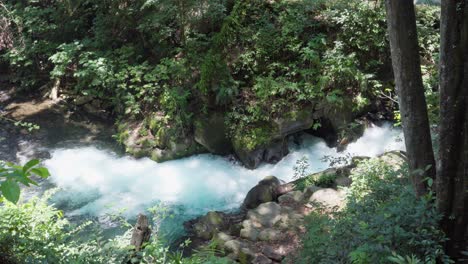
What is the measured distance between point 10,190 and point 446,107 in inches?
123

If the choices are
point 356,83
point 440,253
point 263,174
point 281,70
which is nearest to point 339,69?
point 356,83

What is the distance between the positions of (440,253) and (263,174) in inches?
216

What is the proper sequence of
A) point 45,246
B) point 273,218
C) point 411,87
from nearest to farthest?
point 45,246, point 411,87, point 273,218

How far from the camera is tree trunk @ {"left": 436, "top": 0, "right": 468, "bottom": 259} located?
3.05 metres

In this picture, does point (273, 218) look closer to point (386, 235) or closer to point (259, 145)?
point (259, 145)

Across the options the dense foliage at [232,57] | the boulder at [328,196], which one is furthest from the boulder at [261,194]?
the dense foliage at [232,57]

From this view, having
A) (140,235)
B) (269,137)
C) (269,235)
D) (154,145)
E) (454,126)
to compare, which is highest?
(454,126)

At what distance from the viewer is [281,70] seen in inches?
353

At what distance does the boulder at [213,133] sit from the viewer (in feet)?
29.3

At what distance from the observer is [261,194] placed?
7.38 meters

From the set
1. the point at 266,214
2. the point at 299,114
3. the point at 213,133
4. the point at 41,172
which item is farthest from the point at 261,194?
the point at 41,172

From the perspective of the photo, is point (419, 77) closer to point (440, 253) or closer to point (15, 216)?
point (440, 253)

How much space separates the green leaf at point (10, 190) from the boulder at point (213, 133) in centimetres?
722

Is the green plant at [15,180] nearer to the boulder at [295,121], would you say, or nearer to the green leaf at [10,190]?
the green leaf at [10,190]
